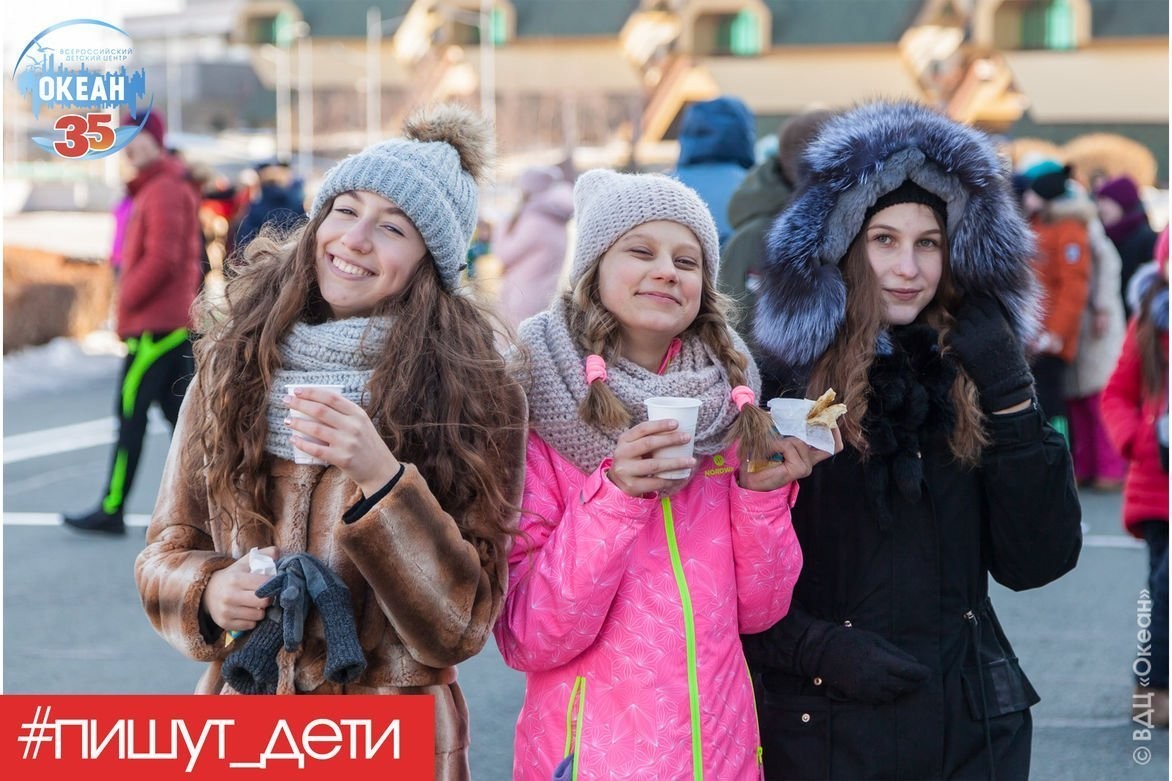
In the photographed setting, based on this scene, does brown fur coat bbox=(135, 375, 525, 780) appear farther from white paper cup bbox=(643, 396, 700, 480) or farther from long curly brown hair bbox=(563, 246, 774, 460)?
white paper cup bbox=(643, 396, 700, 480)

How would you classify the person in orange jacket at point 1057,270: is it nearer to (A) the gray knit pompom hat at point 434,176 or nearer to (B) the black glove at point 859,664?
(B) the black glove at point 859,664

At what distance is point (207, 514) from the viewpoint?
106 inches

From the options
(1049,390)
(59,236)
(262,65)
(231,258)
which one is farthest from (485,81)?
(231,258)

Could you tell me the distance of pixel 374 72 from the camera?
47312 millimetres

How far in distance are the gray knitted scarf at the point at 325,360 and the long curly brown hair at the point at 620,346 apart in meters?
0.39

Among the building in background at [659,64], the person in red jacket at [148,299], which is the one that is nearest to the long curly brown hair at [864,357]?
the person in red jacket at [148,299]

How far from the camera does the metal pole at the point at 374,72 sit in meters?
45.8

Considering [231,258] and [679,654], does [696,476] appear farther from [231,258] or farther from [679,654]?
[231,258]

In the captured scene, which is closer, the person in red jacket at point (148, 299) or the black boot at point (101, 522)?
the person in red jacket at point (148, 299)

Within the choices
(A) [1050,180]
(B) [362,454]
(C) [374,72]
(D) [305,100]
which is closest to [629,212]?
(B) [362,454]

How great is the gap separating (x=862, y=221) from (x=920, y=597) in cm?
80

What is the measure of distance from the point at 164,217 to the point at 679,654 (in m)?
6.01

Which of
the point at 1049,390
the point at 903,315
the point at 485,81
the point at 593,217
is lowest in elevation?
the point at 1049,390

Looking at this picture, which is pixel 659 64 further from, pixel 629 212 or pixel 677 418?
pixel 677 418
